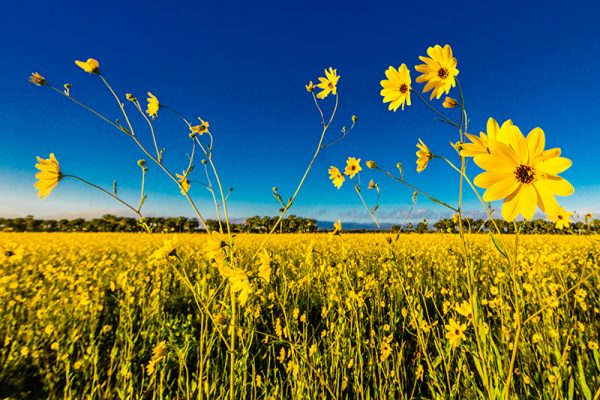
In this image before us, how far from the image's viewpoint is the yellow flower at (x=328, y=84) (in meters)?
2.02

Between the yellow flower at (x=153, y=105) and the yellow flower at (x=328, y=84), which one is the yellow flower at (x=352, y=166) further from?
the yellow flower at (x=153, y=105)

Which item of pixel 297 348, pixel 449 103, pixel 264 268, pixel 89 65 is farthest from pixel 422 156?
pixel 89 65

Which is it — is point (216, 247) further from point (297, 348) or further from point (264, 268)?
point (297, 348)

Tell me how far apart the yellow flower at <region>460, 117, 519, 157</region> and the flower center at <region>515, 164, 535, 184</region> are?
0.29ft

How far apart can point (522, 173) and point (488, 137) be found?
5.3 inches

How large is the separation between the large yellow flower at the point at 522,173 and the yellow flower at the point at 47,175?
167cm

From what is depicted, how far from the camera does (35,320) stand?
2.89 meters

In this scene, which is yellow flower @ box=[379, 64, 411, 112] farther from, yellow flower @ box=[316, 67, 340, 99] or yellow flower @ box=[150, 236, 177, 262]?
yellow flower @ box=[150, 236, 177, 262]

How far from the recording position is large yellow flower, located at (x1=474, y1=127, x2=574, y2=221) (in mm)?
766

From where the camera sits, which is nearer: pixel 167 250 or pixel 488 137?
pixel 488 137

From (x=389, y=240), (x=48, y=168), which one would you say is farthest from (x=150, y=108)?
(x=389, y=240)

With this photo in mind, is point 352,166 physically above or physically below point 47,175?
above

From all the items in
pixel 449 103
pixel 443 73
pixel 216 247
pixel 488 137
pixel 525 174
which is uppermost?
pixel 443 73

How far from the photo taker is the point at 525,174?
82cm
